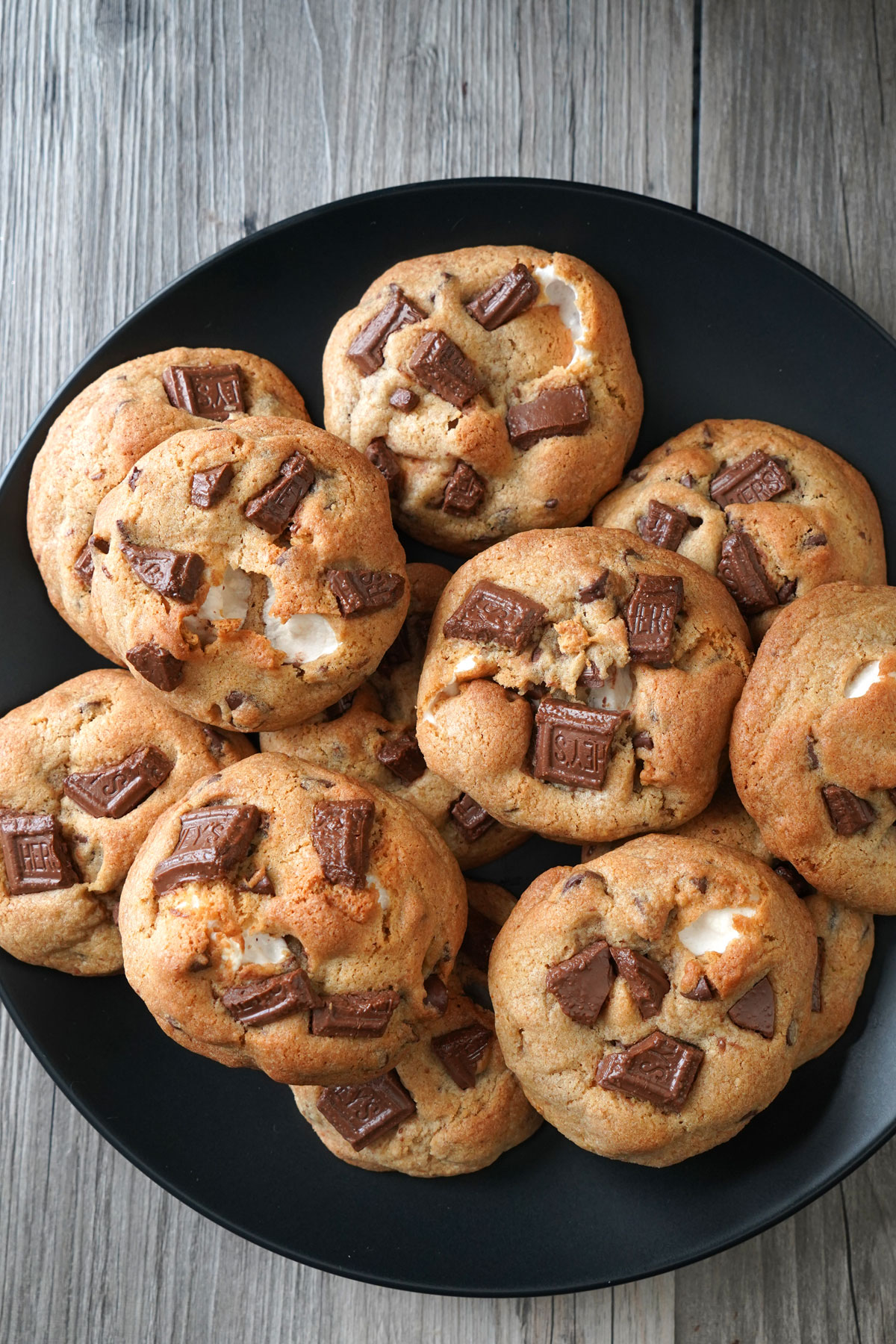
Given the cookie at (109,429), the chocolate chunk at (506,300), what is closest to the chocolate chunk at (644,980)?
the cookie at (109,429)

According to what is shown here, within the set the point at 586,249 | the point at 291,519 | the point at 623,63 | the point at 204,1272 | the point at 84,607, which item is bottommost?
the point at 204,1272

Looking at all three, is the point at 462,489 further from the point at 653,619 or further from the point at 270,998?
the point at 270,998

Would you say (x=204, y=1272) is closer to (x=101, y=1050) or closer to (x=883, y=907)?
(x=101, y=1050)

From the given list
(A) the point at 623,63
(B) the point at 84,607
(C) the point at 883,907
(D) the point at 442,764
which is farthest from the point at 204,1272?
(A) the point at 623,63

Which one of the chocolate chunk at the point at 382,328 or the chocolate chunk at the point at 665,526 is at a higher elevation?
the chocolate chunk at the point at 382,328

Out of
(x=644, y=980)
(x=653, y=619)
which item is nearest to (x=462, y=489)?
(x=653, y=619)

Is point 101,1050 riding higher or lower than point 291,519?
lower

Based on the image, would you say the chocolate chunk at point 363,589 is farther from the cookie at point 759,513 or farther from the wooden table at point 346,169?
the wooden table at point 346,169

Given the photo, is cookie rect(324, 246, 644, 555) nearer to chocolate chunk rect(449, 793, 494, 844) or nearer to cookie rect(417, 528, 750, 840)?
cookie rect(417, 528, 750, 840)
